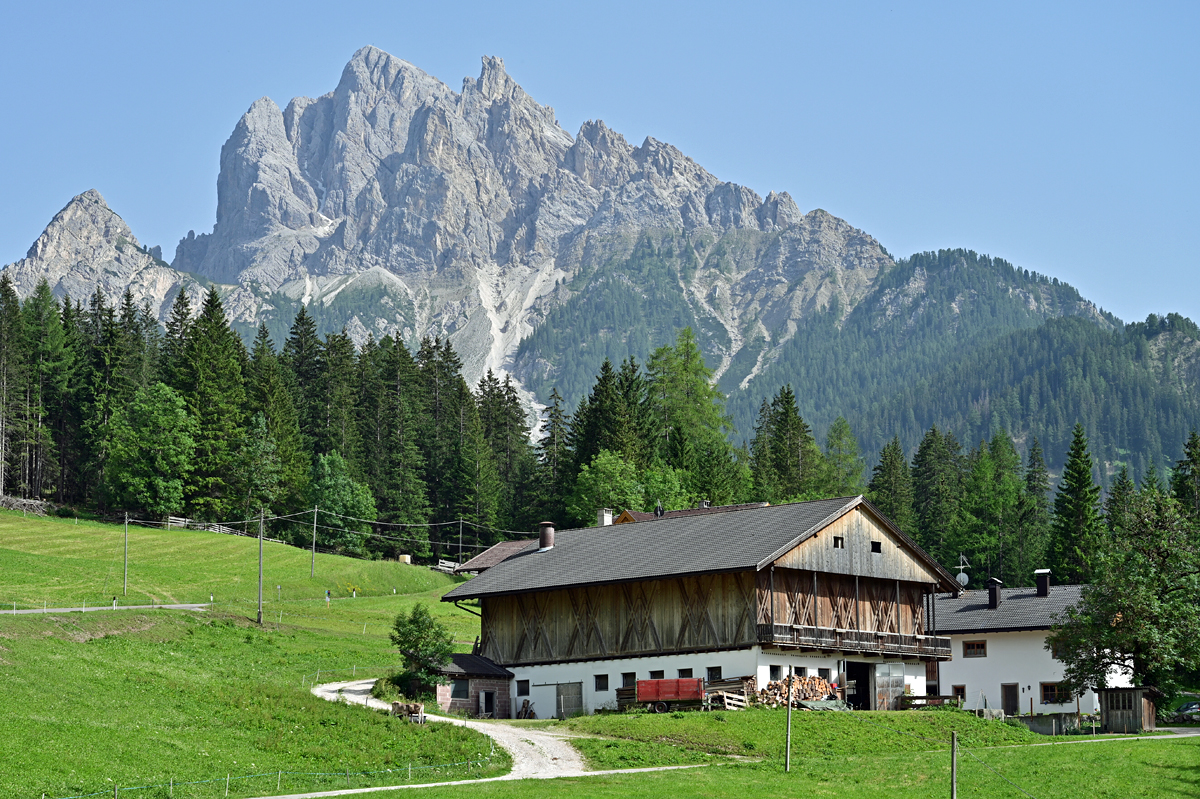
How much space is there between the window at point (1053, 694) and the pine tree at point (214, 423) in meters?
72.6

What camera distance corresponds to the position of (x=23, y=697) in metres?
41.1

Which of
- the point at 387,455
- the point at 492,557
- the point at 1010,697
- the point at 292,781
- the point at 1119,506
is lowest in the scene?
the point at 1010,697

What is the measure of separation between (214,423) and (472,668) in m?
66.3

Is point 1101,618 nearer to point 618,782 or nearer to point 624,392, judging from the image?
point 618,782

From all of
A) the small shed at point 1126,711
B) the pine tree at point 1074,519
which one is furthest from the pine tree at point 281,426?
the small shed at point 1126,711

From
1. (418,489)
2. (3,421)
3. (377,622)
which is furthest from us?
(418,489)

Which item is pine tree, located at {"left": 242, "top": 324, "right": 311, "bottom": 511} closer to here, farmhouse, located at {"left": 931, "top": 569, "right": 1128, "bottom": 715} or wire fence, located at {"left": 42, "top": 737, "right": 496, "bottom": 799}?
farmhouse, located at {"left": 931, "top": 569, "right": 1128, "bottom": 715}

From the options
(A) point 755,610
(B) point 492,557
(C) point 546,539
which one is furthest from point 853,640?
(B) point 492,557

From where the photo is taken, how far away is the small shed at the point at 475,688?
56.8m

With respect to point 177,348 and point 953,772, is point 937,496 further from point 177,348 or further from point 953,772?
point 953,772

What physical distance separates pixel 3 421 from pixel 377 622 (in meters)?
53.1

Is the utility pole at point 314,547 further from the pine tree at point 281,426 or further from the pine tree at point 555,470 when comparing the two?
the pine tree at point 555,470

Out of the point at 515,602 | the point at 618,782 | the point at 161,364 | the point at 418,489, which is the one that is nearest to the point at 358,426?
the point at 418,489

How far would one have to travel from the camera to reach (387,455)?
13262cm
